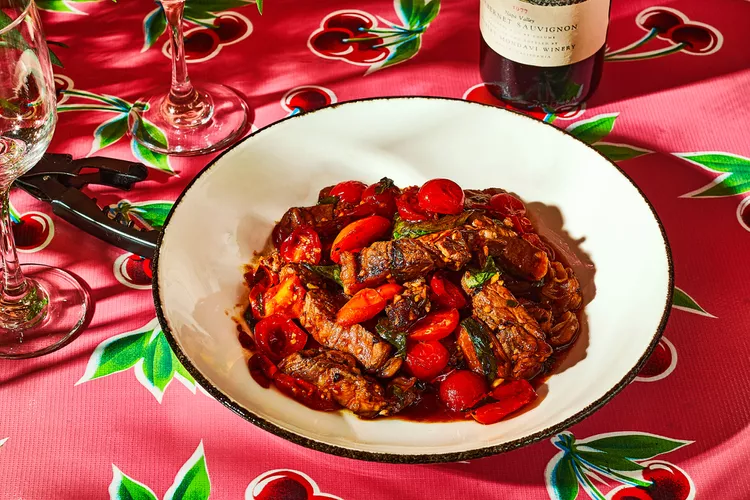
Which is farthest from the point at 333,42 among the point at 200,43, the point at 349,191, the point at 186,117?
the point at 349,191

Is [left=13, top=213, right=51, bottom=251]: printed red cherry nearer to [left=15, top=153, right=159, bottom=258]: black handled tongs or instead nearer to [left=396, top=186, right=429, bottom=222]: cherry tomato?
[left=15, top=153, right=159, bottom=258]: black handled tongs

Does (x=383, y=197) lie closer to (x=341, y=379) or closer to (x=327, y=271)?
(x=327, y=271)

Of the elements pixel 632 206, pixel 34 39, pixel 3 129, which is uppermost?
pixel 34 39

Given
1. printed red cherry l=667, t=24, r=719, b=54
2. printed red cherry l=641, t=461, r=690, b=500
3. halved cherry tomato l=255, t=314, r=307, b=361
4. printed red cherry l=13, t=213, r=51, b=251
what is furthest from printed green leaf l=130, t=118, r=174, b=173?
printed red cherry l=667, t=24, r=719, b=54

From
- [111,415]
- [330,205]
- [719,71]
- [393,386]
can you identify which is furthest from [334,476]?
[719,71]

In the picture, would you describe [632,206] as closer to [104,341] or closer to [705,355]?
[705,355]

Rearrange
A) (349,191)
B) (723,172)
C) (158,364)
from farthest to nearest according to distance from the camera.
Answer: (723,172), (349,191), (158,364)

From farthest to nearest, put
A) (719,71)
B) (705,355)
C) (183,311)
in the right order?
(719,71)
(705,355)
(183,311)

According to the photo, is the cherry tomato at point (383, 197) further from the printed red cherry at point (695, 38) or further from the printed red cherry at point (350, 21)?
the printed red cherry at point (695, 38)
